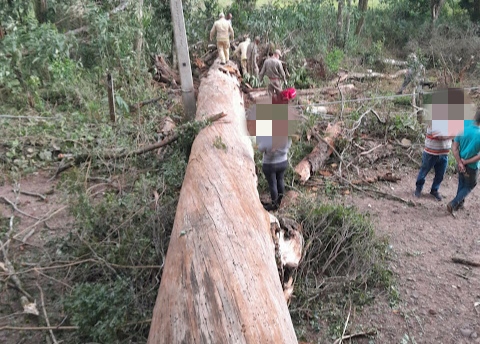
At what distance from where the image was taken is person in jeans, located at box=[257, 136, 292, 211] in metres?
Answer: 4.21

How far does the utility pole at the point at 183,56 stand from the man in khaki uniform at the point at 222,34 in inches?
136

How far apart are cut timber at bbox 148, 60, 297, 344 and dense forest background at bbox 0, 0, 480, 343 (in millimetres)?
584

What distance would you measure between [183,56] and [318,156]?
2.43 m

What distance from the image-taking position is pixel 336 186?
17.7 feet

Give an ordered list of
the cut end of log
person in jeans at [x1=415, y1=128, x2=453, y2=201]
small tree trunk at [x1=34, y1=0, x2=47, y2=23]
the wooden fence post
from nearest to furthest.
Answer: person in jeans at [x1=415, y1=128, x2=453, y2=201] < the cut end of log < the wooden fence post < small tree trunk at [x1=34, y1=0, x2=47, y2=23]

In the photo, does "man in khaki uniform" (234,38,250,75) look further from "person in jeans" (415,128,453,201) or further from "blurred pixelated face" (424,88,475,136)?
"blurred pixelated face" (424,88,475,136)

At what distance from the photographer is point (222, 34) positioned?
9297 millimetres

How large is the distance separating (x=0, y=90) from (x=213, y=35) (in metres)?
4.60

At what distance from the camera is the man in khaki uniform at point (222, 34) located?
922 cm

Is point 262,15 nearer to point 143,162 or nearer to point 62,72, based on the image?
point 62,72

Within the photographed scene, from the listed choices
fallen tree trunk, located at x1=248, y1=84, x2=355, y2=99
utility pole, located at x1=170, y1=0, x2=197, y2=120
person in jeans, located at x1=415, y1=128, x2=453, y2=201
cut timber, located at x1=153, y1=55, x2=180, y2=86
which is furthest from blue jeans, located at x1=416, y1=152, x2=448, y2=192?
cut timber, located at x1=153, y1=55, x2=180, y2=86

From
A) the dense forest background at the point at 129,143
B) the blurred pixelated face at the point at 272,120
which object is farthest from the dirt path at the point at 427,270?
the blurred pixelated face at the point at 272,120

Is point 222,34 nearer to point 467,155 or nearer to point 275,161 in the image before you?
point 275,161

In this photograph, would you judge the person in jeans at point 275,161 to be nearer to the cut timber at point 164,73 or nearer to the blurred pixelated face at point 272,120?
the blurred pixelated face at point 272,120
